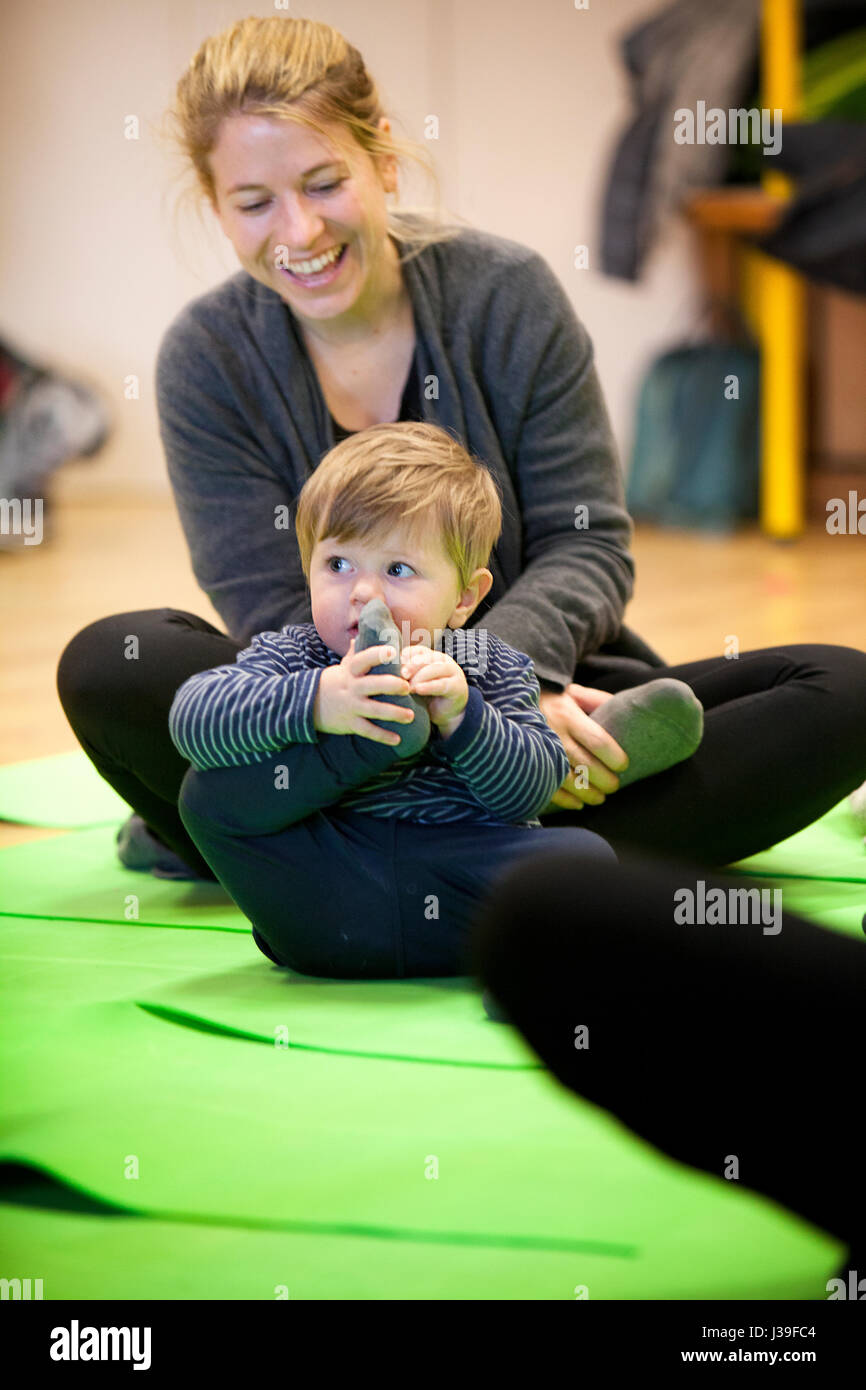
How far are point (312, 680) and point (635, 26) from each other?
2.91 metres

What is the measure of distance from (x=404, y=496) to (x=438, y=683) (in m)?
0.12

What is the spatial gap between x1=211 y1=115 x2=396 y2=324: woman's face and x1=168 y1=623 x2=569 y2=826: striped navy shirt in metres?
0.29

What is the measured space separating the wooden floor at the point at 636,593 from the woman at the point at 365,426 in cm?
41

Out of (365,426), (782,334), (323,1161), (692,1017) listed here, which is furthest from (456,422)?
(782,334)

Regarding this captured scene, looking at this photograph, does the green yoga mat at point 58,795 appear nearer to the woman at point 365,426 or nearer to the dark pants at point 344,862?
the woman at point 365,426

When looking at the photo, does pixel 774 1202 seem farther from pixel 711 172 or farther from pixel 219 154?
pixel 711 172

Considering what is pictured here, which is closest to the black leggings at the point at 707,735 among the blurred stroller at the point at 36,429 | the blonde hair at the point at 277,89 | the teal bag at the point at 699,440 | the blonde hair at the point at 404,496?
the blonde hair at the point at 404,496

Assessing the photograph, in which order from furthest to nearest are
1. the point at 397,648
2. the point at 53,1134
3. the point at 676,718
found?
the point at 676,718, the point at 397,648, the point at 53,1134

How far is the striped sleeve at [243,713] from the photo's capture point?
93cm

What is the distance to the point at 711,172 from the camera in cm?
330

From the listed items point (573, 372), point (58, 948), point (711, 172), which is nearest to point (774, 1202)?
point (58, 948)

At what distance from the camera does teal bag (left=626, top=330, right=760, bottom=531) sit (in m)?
3.36
